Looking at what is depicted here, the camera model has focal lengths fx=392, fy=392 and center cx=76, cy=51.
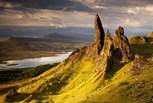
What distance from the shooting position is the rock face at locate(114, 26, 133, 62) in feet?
594

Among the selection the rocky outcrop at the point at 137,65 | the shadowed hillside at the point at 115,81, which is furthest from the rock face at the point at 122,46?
the rocky outcrop at the point at 137,65

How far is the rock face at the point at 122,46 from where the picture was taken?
181 metres

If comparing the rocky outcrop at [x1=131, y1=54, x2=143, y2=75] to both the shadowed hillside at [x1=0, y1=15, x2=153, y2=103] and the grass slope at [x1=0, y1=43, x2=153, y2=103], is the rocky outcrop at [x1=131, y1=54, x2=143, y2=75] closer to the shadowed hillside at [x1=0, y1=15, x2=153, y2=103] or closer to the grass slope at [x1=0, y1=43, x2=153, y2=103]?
the shadowed hillside at [x1=0, y1=15, x2=153, y2=103]

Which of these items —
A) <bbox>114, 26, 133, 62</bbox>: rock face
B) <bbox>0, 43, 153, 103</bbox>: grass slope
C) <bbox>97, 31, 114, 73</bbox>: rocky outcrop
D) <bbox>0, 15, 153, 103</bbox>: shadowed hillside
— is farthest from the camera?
<bbox>114, 26, 133, 62</bbox>: rock face

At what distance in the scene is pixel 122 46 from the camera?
186875mm

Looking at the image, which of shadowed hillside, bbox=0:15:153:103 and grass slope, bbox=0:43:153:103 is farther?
shadowed hillside, bbox=0:15:153:103

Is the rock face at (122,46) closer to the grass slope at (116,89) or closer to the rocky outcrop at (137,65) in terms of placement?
the grass slope at (116,89)

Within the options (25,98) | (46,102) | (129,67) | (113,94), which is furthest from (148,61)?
(25,98)

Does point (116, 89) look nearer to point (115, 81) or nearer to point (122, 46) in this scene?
point (115, 81)

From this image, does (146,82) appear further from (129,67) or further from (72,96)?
(72,96)

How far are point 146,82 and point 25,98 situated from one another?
2938 inches

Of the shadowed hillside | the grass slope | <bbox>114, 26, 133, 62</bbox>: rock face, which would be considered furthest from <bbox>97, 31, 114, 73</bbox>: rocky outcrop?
the grass slope

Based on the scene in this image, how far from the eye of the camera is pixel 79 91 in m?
178

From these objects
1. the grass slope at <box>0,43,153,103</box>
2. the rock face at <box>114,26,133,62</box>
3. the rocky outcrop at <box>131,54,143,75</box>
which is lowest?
the grass slope at <box>0,43,153,103</box>
